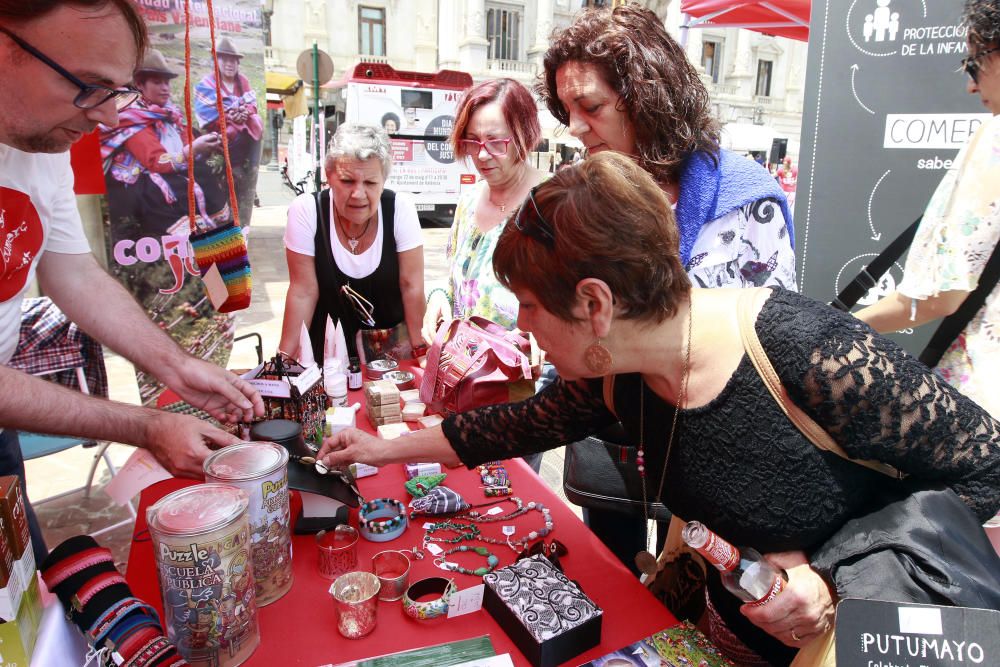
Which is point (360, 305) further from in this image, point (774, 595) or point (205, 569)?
point (774, 595)

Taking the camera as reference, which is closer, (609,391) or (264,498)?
(264,498)

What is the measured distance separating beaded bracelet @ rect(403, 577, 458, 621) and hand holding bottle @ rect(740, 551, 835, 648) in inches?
21.3

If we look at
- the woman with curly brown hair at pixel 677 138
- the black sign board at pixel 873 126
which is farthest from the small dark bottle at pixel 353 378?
the black sign board at pixel 873 126

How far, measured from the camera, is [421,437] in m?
1.57

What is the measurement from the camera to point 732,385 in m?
1.09

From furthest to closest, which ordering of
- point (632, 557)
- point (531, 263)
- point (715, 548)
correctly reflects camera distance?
1. point (632, 557)
2. point (531, 263)
3. point (715, 548)

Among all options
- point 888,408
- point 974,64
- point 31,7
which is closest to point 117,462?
point 31,7

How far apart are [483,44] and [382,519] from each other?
107ft

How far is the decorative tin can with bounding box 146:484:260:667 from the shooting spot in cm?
90

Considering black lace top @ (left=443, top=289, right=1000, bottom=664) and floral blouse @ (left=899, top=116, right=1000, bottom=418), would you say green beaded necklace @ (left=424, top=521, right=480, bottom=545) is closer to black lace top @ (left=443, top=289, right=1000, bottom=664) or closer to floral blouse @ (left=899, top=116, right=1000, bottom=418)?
black lace top @ (left=443, top=289, right=1000, bottom=664)

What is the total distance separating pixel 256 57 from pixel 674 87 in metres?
2.70

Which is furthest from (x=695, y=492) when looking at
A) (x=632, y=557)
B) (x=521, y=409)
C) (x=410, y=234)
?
(x=410, y=234)

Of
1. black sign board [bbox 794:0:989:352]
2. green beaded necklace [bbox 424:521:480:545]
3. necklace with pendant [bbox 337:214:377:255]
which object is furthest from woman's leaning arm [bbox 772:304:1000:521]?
black sign board [bbox 794:0:989:352]

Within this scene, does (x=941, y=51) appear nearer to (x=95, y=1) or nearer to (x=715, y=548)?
(x=715, y=548)
